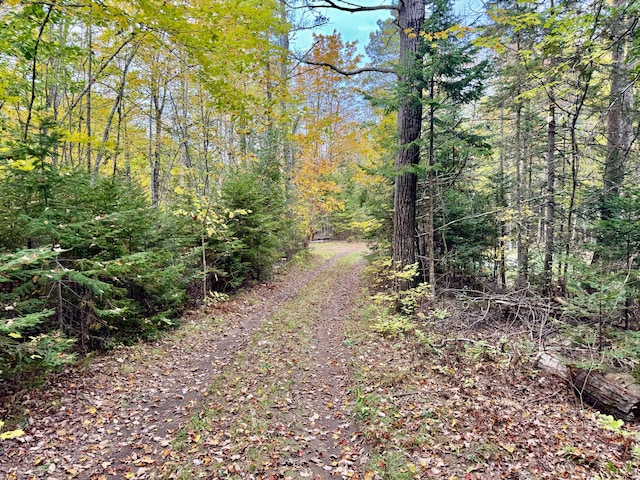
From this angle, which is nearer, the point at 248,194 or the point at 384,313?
the point at 384,313

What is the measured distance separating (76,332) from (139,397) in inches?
83.9

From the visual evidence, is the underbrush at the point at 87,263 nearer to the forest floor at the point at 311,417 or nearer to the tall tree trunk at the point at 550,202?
the forest floor at the point at 311,417

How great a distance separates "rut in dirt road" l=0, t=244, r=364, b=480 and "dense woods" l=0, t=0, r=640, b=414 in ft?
2.73

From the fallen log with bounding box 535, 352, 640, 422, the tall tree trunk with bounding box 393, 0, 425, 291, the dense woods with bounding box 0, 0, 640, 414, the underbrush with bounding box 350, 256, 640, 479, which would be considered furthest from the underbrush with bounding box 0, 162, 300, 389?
the fallen log with bounding box 535, 352, 640, 422

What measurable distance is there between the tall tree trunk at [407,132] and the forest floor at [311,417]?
8.30 feet

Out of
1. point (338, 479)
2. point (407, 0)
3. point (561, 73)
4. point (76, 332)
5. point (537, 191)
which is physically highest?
point (407, 0)

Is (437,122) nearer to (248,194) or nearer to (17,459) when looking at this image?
(248,194)

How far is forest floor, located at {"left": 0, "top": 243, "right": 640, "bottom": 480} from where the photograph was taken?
3590mm

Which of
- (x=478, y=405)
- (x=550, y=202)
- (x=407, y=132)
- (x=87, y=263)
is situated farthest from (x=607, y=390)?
(x=87, y=263)

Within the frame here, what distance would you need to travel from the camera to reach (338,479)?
347 centimetres

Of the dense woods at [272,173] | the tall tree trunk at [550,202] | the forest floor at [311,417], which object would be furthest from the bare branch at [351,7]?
the forest floor at [311,417]

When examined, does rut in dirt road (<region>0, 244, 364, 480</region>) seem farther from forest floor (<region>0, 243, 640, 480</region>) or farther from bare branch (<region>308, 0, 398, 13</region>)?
bare branch (<region>308, 0, 398, 13</region>)

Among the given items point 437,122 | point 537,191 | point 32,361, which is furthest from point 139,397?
point 537,191

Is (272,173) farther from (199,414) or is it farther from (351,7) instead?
(199,414)
